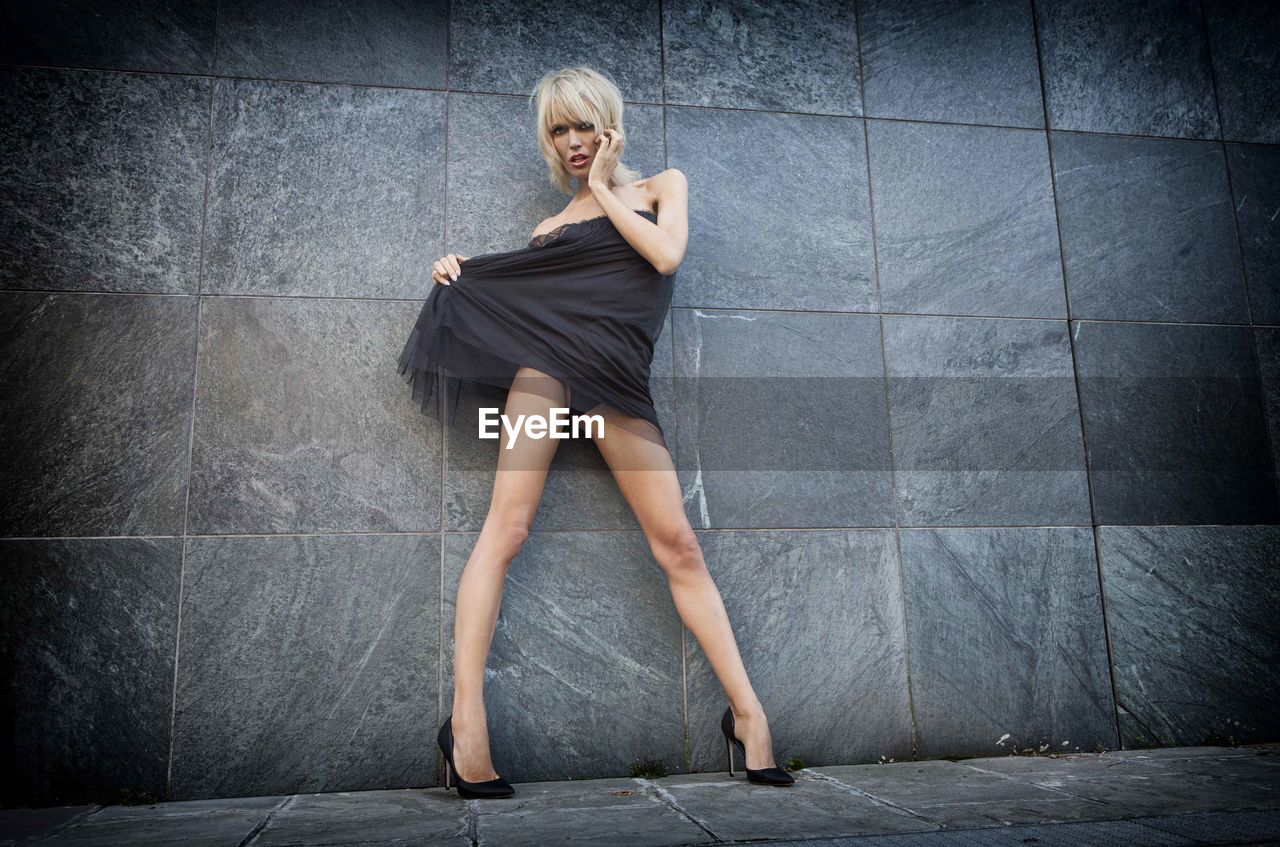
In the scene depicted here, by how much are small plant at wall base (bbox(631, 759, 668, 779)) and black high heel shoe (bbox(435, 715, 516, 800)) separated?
514 mm

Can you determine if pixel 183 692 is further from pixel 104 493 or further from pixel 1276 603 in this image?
pixel 1276 603

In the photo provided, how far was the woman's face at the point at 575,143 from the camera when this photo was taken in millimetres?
3133

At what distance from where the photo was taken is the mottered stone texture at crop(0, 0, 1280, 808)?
10.2ft

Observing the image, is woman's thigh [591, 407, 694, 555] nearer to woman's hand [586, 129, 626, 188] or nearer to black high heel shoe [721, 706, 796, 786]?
black high heel shoe [721, 706, 796, 786]

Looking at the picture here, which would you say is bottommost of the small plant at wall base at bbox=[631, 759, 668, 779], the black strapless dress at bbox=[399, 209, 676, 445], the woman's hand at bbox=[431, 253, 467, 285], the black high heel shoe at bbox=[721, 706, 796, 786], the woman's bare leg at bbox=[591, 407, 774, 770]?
the small plant at wall base at bbox=[631, 759, 668, 779]

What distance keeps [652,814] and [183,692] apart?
1768 mm

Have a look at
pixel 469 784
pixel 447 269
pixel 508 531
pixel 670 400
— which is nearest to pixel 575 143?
pixel 447 269

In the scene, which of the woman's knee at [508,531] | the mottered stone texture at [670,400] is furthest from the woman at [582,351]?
the mottered stone texture at [670,400]

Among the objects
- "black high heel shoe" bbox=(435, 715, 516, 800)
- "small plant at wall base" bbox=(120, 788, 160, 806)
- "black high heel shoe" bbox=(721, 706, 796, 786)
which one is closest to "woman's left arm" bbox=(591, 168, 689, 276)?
"black high heel shoe" bbox=(721, 706, 796, 786)

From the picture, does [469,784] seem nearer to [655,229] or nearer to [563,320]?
[563,320]

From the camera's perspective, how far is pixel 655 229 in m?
2.99

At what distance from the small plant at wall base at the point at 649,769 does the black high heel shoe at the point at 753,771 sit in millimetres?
259

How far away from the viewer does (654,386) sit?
349 cm

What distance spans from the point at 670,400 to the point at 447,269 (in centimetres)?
102
